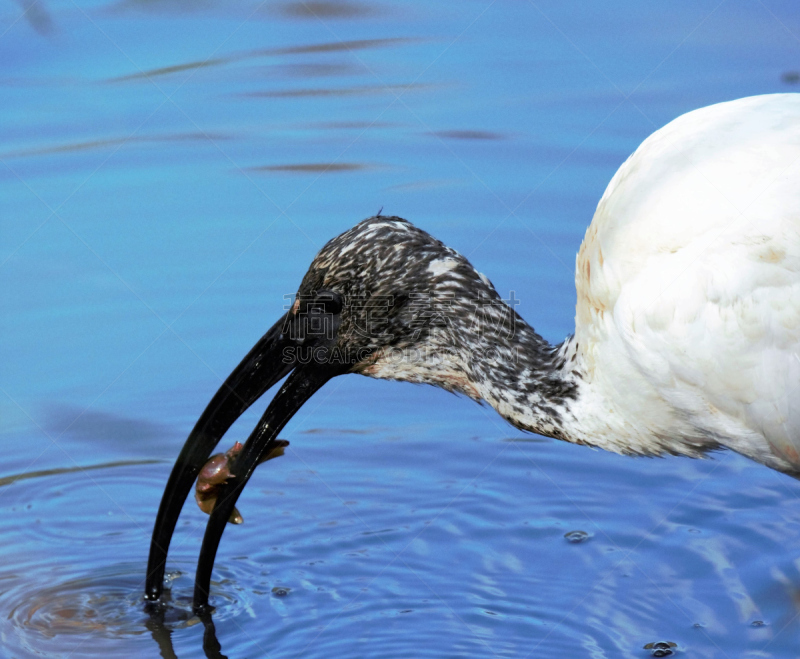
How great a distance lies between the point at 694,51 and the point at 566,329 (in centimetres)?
332

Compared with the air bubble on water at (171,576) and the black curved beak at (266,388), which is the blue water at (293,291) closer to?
the air bubble on water at (171,576)

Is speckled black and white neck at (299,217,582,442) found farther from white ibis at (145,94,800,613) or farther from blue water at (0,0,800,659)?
blue water at (0,0,800,659)

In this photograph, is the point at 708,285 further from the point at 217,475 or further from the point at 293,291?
the point at 293,291

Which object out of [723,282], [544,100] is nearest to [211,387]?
[723,282]

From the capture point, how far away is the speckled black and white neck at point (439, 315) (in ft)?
13.1

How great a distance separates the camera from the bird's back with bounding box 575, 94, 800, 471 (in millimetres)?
3586

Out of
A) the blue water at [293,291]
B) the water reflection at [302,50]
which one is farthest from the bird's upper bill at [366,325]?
the water reflection at [302,50]

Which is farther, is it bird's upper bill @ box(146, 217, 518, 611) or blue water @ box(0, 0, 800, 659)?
blue water @ box(0, 0, 800, 659)

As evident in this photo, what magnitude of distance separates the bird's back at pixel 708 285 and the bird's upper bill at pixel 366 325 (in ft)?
1.30

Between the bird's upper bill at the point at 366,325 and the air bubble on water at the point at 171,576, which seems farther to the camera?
the air bubble on water at the point at 171,576

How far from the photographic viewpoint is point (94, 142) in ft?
26.1

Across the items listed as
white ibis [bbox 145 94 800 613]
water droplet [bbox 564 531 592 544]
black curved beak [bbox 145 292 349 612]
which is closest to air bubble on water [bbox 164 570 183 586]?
white ibis [bbox 145 94 800 613]

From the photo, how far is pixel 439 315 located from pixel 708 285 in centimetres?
90

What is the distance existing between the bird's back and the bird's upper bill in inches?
15.6
